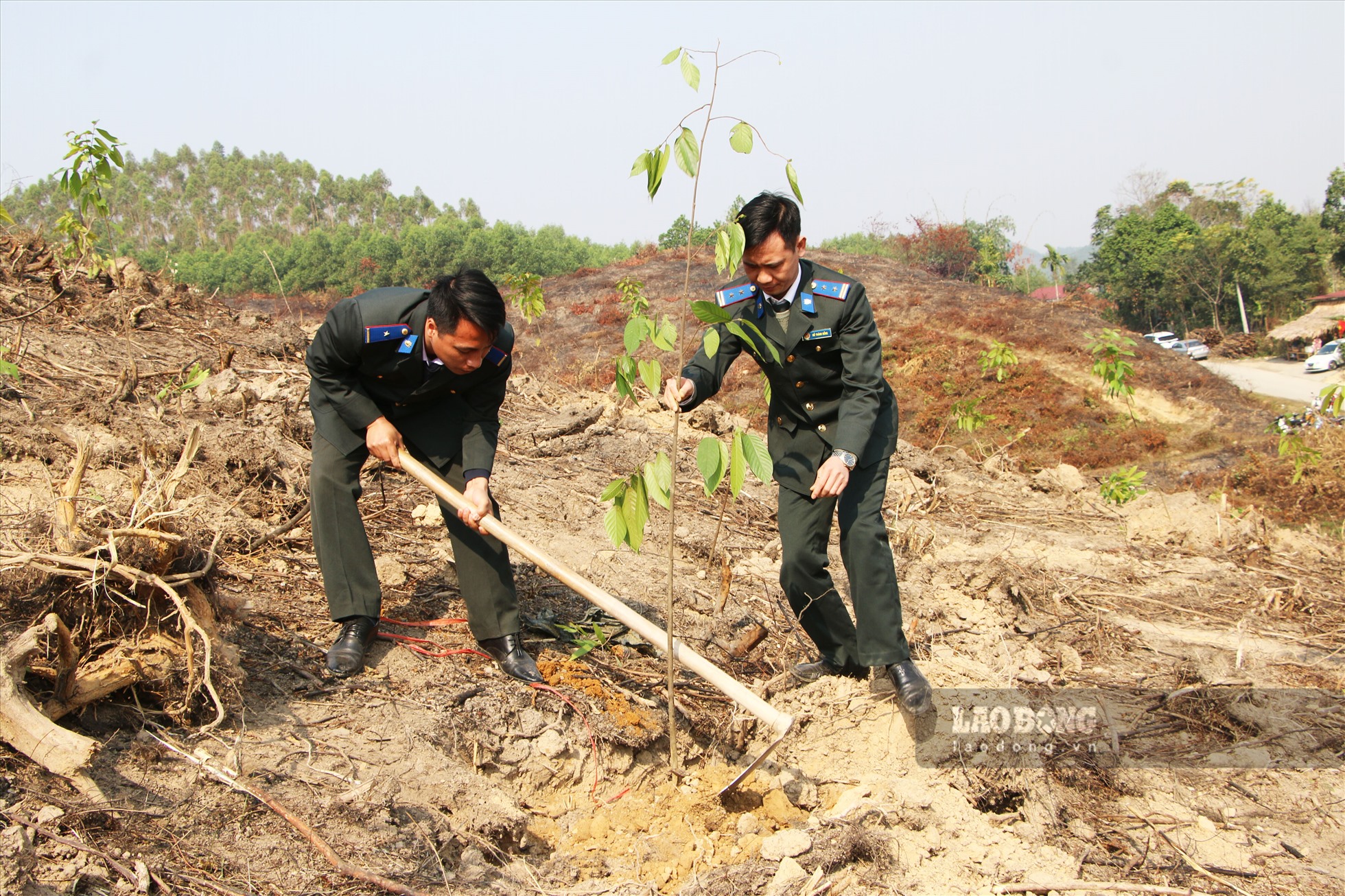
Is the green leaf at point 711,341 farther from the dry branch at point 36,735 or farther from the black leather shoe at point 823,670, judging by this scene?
the dry branch at point 36,735

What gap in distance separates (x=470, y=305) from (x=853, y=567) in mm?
1491

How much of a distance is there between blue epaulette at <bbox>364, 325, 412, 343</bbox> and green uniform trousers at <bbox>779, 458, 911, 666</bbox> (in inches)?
55.5

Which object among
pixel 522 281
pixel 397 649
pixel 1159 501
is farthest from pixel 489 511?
pixel 522 281

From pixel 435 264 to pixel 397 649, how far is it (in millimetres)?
28612

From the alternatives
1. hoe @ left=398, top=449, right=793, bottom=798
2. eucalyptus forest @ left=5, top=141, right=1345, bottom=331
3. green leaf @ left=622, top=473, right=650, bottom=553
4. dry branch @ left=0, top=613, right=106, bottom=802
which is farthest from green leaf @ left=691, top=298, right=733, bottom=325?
eucalyptus forest @ left=5, top=141, right=1345, bottom=331

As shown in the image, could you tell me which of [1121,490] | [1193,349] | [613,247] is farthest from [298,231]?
[1121,490]

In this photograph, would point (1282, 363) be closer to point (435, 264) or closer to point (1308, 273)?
point (1308, 273)

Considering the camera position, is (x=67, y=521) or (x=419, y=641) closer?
(x=67, y=521)

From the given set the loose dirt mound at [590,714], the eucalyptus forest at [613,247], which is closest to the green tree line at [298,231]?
the eucalyptus forest at [613,247]

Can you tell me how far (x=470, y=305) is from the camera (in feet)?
8.23

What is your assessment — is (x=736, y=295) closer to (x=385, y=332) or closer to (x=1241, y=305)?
(x=385, y=332)

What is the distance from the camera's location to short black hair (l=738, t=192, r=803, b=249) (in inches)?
106

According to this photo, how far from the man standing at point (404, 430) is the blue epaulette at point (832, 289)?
1067 mm

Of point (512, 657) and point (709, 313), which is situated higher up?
point (709, 313)
